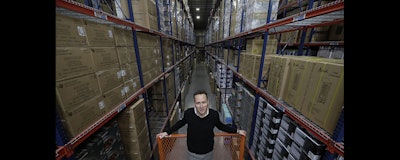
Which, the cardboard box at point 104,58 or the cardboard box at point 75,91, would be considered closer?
the cardboard box at point 75,91

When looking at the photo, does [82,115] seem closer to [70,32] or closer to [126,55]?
[70,32]

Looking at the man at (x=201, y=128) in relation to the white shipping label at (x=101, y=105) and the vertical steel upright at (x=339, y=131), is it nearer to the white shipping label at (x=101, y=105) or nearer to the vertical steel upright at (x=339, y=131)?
the white shipping label at (x=101, y=105)

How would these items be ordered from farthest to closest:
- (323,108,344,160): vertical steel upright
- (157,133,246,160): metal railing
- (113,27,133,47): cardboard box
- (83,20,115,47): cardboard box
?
(157,133,246,160): metal railing < (113,27,133,47): cardboard box < (83,20,115,47): cardboard box < (323,108,344,160): vertical steel upright

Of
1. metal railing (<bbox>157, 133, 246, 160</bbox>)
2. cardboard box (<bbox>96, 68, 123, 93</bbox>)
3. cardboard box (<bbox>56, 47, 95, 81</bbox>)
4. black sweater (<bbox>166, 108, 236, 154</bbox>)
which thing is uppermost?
cardboard box (<bbox>56, 47, 95, 81</bbox>)

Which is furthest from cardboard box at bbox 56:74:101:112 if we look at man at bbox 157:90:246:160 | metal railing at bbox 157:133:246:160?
metal railing at bbox 157:133:246:160

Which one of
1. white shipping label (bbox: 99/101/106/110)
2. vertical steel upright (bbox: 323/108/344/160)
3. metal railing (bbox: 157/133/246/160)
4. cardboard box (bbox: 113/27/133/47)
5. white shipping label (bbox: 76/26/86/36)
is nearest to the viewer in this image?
vertical steel upright (bbox: 323/108/344/160)

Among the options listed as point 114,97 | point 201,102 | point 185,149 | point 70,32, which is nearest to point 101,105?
point 114,97

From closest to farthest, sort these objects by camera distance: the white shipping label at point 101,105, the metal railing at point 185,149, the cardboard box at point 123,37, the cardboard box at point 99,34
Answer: the cardboard box at point 99,34, the white shipping label at point 101,105, the cardboard box at point 123,37, the metal railing at point 185,149

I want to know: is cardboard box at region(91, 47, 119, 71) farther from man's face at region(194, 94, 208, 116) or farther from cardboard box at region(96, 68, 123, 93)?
man's face at region(194, 94, 208, 116)

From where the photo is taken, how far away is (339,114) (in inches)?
34.6

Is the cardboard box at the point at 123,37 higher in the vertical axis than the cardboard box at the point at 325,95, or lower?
higher

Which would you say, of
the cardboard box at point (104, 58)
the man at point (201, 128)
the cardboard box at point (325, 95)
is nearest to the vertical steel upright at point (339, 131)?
the cardboard box at point (325, 95)
